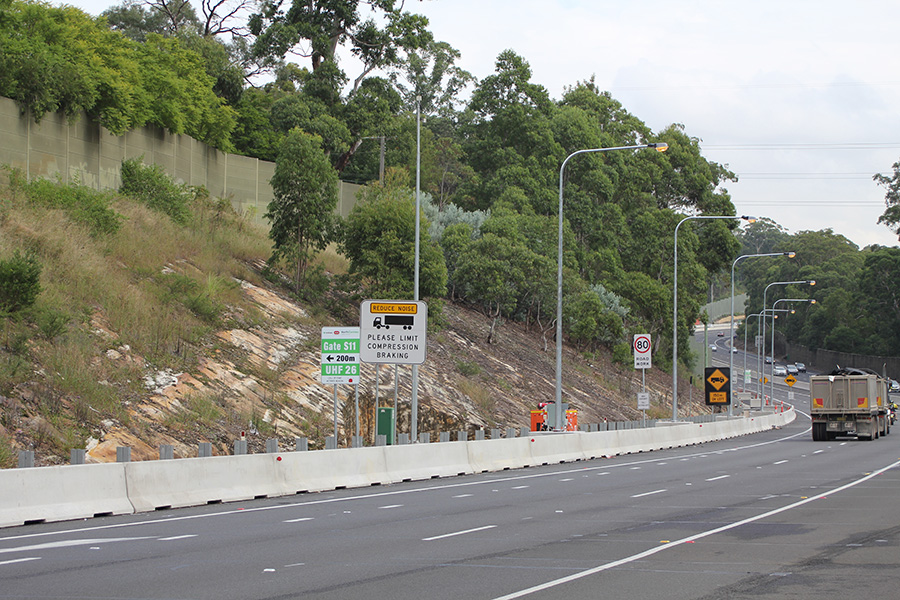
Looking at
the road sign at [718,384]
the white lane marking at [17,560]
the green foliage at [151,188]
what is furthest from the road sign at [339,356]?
the road sign at [718,384]

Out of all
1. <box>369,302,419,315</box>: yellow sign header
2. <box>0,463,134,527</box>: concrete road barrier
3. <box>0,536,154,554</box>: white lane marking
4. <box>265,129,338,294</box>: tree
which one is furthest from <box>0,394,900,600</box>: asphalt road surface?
<box>265,129,338,294</box>: tree

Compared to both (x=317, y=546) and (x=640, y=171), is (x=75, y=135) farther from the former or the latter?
(x=640, y=171)

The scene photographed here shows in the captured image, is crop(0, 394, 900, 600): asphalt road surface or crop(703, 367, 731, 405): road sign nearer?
crop(0, 394, 900, 600): asphalt road surface

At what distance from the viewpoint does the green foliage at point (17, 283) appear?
87.6 feet

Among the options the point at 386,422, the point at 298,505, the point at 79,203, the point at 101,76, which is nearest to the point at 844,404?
the point at 386,422

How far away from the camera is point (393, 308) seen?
26703mm

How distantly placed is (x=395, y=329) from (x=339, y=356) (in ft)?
7.91

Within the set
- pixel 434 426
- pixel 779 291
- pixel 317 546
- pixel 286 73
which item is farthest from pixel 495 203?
pixel 779 291

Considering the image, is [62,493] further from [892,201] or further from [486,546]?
[892,201]

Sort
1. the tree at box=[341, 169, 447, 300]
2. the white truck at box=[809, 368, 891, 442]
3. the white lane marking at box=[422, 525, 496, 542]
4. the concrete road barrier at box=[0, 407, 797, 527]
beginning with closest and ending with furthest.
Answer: the white lane marking at box=[422, 525, 496, 542], the concrete road barrier at box=[0, 407, 797, 527], the tree at box=[341, 169, 447, 300], the white truck at box=[809, 368, 891, 442]

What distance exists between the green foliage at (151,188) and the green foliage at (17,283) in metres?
12.5

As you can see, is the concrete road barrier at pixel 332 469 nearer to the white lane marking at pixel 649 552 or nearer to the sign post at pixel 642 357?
the white lane marking at pixel 649 552

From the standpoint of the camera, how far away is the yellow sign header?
87.1 ft

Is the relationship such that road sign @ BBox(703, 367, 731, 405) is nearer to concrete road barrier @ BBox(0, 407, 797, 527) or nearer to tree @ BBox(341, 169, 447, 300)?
tree @ BBox(341, 169, 447, 300)
